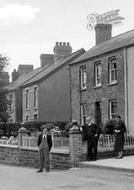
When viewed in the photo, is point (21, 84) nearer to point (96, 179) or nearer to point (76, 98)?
point (76, 98)

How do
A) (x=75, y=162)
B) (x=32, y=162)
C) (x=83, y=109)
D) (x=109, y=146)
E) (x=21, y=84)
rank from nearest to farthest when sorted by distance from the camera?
(x=75, y=162), (x=109, y=146), (x=32, y=162), (x=83, y=109), (x=21, y=84)

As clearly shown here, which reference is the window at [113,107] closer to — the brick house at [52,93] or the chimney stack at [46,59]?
the brick house at [52,93]

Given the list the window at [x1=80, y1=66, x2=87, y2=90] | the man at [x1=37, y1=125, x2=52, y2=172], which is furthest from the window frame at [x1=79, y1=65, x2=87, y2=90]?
the man at [x1=37, y1=125, x2=52, y2=172]

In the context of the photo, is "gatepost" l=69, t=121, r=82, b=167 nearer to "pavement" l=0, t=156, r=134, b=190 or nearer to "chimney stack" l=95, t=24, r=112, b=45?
"pavement" l=0, t=156, r=134, b=190

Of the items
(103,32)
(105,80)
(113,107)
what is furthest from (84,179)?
(103,32)

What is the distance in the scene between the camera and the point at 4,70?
38.0 metres

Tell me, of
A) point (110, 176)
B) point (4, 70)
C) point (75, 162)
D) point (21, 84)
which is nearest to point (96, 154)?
point (75, 162)

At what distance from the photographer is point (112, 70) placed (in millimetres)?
30672

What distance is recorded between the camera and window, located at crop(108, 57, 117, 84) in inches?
1198

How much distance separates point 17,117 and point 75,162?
34143 millimetres

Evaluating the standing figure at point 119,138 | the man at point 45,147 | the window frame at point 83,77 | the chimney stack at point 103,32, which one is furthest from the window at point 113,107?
the man at point 45,147

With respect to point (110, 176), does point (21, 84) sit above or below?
above

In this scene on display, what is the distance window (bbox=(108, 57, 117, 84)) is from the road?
14437 millimetres

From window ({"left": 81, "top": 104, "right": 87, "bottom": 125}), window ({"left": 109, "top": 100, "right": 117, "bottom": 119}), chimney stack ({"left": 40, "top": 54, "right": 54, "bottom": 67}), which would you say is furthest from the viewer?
chimney stack ({"left": 40, "top": 54, "right": 54, "bottom": 67})
